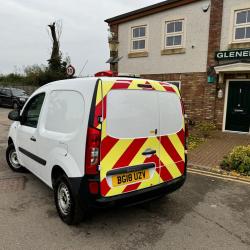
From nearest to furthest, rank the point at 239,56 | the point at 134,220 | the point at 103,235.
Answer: the point at 103,235 → the point at 134,220 → the point at 239,56

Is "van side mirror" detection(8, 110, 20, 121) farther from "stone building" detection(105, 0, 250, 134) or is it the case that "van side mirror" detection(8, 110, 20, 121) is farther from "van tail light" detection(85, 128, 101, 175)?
"stone building" detection(105, 0, 250, 134)

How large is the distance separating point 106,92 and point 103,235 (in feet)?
5.72

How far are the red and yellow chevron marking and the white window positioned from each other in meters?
9.79

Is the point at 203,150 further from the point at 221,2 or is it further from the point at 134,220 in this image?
the point at 221,2

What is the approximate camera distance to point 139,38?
1299 cm

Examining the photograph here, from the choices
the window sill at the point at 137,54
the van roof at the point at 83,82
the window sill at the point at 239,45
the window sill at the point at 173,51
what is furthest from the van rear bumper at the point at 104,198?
the window sill at the point at 137,54

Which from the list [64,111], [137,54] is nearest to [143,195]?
[64,111]

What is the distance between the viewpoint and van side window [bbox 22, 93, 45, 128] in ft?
13.7

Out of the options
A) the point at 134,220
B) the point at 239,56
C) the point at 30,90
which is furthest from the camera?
the point at 30,90

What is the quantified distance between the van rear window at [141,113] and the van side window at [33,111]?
5.23 ft

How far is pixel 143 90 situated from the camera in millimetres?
3322

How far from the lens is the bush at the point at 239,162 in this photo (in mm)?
5773

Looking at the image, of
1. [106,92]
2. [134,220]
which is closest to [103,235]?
[134,220]

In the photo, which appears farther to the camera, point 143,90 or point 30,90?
point 30,90
